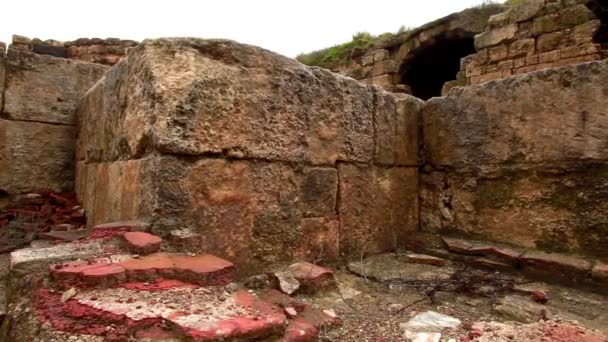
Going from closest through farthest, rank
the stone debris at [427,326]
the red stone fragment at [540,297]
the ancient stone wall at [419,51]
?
the stone debris at [427,326] → the red stone fragment at [540,297] → the ancient stone wall at [419,51]

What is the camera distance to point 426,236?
2980 mm

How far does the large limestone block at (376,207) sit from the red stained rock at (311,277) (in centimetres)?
46

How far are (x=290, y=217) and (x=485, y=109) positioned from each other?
1.57 metres

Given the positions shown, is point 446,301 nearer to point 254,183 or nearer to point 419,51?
point 254,183

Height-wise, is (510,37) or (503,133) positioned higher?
(510,37)

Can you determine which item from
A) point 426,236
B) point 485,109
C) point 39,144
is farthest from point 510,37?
point 39,144

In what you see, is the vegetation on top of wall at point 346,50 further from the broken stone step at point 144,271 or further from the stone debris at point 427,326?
the broken stone step at point 144,271

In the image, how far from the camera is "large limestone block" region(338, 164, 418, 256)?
2.62 metres

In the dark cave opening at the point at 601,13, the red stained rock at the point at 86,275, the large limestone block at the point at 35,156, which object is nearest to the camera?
the red stained rock at the point at 86,275

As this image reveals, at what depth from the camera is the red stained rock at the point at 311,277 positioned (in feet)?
6.67

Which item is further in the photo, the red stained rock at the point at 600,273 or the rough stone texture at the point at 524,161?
the rough stone texture at the point at 524,161

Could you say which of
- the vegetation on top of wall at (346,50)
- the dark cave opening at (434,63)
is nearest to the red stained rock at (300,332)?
the dark cave opening at (434,63)

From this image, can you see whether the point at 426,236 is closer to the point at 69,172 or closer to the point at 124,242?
the point at 124,242

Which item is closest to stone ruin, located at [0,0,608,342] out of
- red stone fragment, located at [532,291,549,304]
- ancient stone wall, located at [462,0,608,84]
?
red stone fragment, located at [532,291,549,304]
